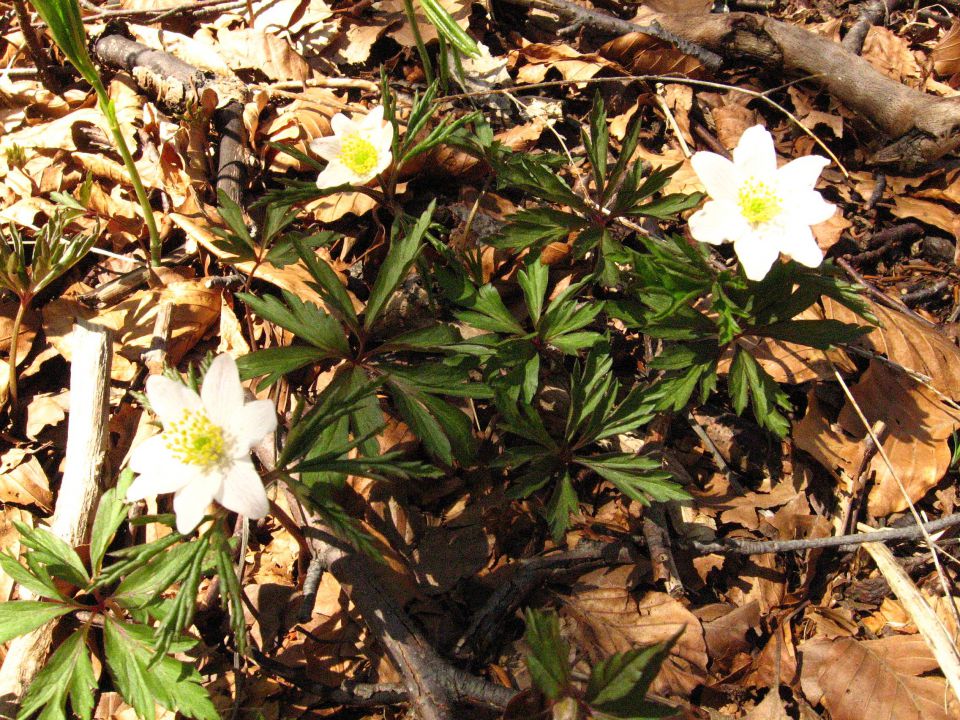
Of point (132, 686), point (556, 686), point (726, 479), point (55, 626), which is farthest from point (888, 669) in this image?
point (55, 626)

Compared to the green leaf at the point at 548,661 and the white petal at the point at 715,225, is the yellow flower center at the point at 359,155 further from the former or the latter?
the green leaf at the point at 548,661

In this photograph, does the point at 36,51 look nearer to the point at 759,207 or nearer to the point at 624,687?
the point at 759,207

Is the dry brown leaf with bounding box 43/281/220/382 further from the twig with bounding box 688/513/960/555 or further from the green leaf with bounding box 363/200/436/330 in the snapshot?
the twig with bounding box 688/513/960/555

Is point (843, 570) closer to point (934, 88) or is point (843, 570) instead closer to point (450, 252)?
point (450, 252)

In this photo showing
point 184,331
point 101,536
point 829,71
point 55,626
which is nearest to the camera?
point 101,536

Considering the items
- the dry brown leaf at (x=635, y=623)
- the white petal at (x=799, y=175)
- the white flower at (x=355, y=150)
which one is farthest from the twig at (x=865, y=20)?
the dry brown leaf at (x=635, y=623)

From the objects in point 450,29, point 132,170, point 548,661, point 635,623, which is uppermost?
point 450,29

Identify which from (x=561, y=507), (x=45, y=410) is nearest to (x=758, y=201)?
(x=561, y=507)
